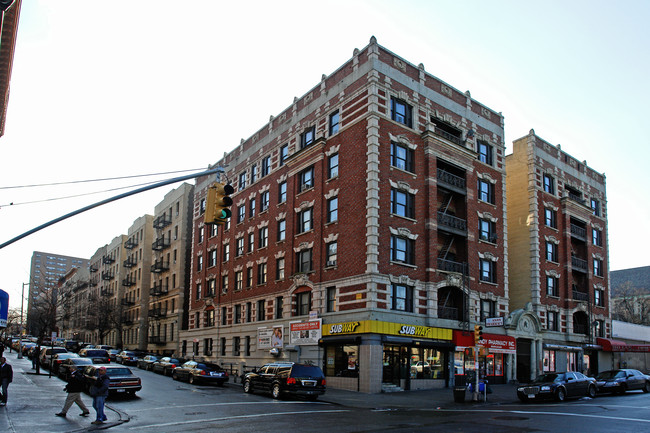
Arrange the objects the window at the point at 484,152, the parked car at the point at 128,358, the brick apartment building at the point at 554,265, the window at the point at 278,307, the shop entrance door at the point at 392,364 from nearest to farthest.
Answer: the shop entrance door at the point at 392,364 < the window at the point at 278,307 < the window at the point at 484,152 < the brick apartment building at the point at 554,265 < the parked car at the point at 128,358

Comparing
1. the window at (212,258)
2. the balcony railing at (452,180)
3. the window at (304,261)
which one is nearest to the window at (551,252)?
the balcony railing at (452,180)

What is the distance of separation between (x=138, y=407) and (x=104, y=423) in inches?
192

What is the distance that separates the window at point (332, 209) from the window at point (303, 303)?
18.1ft

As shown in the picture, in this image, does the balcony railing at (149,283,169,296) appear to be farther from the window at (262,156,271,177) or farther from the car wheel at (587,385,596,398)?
the car wheel at (587,385,596,398)

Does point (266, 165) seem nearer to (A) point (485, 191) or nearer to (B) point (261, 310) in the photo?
(B) point (261, 310)

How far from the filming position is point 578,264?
167 ft

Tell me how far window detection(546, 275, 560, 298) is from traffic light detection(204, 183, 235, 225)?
39326mm

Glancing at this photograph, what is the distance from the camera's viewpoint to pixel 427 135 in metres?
37.3

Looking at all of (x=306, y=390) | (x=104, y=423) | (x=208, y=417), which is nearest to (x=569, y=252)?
(x=306, y=390)

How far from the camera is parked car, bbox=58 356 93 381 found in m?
32.3

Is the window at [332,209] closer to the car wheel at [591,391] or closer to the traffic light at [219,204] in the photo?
the car wheel at [591,391]

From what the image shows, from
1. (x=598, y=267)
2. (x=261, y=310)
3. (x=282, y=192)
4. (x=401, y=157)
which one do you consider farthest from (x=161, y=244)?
(x=598, y=267)

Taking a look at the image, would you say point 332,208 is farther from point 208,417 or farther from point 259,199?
point 208,417

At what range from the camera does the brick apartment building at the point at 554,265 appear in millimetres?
44875
